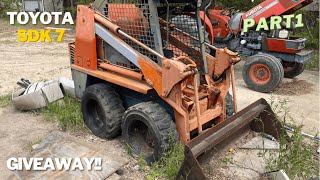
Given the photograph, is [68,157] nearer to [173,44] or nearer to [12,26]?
[173,44]

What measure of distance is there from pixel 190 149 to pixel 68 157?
1349 millimetres

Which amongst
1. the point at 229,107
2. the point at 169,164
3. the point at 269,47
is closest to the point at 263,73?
the point at 269,47

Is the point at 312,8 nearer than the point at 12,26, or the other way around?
the point at 312,8

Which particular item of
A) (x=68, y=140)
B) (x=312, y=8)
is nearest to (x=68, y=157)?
(x=68, y=140)

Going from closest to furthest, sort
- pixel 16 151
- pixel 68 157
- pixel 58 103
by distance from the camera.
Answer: pixel 68 157, pixel 16 151, pixel 58 103

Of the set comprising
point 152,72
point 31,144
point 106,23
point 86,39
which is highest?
point 106,23

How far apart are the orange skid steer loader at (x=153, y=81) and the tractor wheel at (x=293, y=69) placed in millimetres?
2781

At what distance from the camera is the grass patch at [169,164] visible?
3018mm

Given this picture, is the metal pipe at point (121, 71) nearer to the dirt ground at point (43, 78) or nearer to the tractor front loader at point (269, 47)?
the dirt ground at point (43, 78)

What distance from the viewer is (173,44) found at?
3934 millimetres

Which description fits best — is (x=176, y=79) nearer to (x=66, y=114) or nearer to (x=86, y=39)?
(x=86, y=39)

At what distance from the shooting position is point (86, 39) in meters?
3.88

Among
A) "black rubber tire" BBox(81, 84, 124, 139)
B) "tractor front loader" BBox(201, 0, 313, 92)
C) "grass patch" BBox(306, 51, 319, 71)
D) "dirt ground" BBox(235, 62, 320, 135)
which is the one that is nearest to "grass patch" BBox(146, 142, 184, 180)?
"black rubber tire" BBox(81, 84, 124, 139)

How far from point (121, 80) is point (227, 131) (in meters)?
1.26
